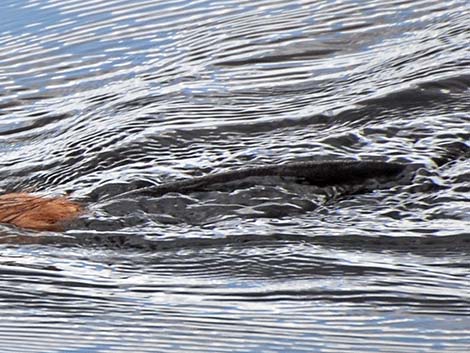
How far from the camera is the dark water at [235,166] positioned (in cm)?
425

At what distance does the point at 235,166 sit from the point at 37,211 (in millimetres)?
809

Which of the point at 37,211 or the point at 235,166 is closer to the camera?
the point at 37,211

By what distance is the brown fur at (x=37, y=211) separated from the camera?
5.36 m

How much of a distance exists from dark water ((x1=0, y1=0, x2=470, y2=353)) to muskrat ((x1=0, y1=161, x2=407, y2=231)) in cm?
5

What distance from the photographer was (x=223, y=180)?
5375mm

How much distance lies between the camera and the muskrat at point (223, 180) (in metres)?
5.28

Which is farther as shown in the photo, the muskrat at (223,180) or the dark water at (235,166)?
the muskrat at (223,180)

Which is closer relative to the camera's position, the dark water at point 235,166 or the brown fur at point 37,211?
the dark water at point 235,166

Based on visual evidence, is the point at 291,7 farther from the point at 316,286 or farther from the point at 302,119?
the point at 316,286

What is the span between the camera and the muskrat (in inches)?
208

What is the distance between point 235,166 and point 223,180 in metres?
0.28

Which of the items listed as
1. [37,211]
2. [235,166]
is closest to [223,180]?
[235,166]

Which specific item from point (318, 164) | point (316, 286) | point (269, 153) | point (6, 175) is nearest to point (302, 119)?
point (269, 153)

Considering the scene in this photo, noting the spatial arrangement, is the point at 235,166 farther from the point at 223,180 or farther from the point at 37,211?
the point at 37,211
